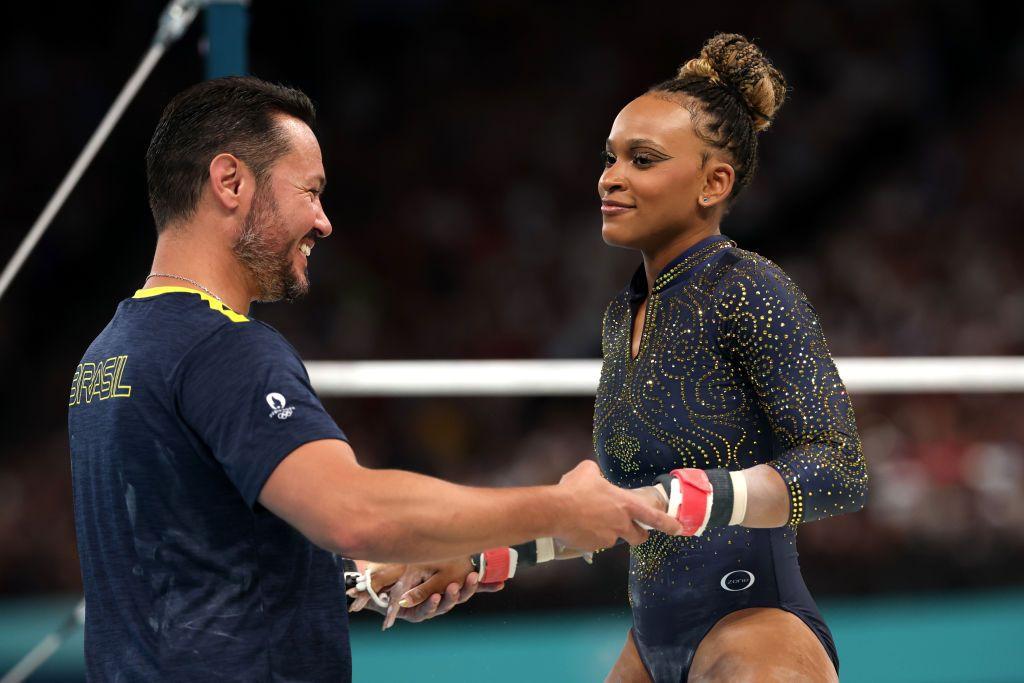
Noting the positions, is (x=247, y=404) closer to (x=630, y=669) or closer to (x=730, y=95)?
(x=630, y=669)

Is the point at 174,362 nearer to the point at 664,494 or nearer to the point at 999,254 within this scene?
the point at 664,494

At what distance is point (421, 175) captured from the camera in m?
7.59

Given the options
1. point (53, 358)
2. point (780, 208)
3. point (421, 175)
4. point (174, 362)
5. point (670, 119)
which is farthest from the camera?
point (780, 208)

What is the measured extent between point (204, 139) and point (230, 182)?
3.2 inches

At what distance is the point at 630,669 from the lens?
2.29m

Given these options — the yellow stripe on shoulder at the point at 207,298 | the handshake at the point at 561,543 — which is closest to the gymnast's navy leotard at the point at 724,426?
the handshake at the point at 561,543

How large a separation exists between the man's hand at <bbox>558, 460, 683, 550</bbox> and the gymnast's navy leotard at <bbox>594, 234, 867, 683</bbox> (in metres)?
0.16

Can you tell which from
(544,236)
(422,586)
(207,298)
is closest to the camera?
(207,298)

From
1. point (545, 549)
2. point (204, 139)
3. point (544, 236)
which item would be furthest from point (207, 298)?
point (544, 236)

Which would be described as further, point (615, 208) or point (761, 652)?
point (615, 208)

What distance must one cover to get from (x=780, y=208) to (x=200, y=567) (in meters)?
6.85

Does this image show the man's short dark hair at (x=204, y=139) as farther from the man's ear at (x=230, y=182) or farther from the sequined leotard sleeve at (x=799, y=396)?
the sequined leotard sleeve at (x=799, y=396)

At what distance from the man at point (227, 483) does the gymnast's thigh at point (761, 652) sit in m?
0.24

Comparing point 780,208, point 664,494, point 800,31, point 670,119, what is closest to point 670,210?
point 670,119
